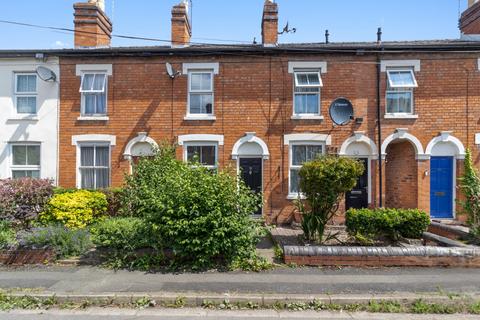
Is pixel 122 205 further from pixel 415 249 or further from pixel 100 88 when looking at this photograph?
pixel 415 249

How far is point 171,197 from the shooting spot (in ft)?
23.2

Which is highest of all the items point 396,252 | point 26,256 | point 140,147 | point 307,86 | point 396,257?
point 307,86

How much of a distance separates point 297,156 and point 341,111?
225 centimetres

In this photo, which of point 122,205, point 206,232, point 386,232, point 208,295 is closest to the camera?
point 208,295

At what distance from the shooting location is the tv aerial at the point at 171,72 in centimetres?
1196

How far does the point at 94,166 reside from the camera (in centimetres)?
1234

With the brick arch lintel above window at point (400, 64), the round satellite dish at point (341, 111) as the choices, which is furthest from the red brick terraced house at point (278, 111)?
the round satellite dish at point (341, 111)

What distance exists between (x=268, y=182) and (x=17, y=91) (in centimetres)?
1024

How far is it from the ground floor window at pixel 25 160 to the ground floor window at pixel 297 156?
31.4 ft

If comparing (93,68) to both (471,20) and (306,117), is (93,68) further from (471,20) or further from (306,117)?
(471,20)

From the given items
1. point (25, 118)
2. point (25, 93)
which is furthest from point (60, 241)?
point (25, 93)

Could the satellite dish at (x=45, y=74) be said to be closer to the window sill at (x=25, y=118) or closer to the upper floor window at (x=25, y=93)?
the upper floor window at (x=25, y=93)

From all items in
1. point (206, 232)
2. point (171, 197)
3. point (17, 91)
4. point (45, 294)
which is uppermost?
point (17, 91)

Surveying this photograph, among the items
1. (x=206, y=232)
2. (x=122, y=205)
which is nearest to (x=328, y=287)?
(x=206, y=232)
